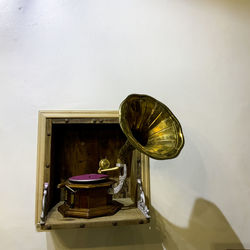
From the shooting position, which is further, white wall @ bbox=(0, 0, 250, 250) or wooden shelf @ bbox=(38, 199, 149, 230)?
white wall @ bbox=(0, 0, 250, 250)

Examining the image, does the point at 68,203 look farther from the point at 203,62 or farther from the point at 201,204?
the point at 203,62

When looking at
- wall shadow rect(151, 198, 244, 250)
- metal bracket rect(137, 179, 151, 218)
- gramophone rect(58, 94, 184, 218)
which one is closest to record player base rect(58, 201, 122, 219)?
gramophone rect(58, 94, 184, 218)

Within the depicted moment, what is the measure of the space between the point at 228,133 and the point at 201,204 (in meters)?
0.38

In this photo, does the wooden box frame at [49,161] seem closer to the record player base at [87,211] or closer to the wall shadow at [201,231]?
the record player base at [87,211]

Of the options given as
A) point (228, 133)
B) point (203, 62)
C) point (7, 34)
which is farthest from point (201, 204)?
point (7, 34)

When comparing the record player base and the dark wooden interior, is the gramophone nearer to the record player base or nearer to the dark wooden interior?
the record player base

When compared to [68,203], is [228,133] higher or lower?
higher

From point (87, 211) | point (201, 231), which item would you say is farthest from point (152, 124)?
point (201, 231)

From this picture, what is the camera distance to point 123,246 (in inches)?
38.2

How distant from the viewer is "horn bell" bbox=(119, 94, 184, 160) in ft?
2.87

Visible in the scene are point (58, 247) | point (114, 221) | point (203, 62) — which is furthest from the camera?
point (203, 62)

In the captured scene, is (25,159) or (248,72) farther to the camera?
(248,72)

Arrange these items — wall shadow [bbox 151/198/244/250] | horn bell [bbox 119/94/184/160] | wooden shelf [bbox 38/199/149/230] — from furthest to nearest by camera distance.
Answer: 1. wall shadow [bbox 151/198/244/250]
2. horn bell [bbox 119/94/184/160]
3. wooden shelf [bbox 38/199/149/230]

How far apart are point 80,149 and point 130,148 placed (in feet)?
0.92
